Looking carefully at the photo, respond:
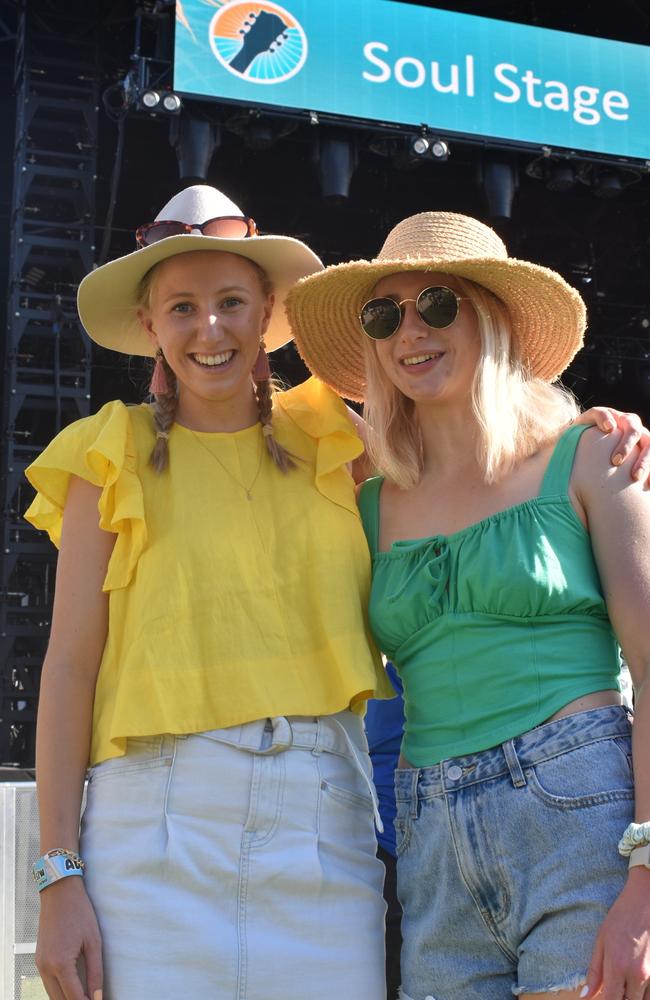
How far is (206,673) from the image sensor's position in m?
1.77


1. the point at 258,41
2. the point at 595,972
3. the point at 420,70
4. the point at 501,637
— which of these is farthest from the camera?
the point at 420,70

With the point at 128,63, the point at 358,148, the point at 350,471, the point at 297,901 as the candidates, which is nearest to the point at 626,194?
the point at 358,148

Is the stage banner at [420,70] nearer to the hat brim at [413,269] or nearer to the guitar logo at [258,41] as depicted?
the guitar logo at [258,41]

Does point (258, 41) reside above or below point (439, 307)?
above

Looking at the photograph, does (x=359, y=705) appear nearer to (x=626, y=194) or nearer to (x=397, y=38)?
(x=397, y=38)

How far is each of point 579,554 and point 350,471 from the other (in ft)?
2.01

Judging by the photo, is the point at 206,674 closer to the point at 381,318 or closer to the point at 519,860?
the point at 519,860

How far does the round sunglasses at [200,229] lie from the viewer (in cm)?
199

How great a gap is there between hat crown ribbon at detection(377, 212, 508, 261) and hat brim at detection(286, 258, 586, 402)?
0.03 metres

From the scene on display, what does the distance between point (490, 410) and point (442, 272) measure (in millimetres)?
295

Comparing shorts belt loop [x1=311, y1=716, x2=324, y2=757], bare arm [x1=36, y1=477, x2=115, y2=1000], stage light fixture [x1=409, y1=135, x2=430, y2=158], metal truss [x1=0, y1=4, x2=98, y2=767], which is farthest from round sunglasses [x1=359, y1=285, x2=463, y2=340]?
metal truss [x1=0, y1=4, x2=98, y2=767]

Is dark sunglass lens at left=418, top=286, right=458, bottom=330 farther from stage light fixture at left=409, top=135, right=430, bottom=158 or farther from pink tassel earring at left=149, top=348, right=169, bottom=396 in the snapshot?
stage light fixture at left=409, top=135, right=430, bottom=158

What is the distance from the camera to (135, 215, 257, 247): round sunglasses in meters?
1.99

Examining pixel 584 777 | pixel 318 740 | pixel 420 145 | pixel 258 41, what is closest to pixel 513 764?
pixel 584 777
